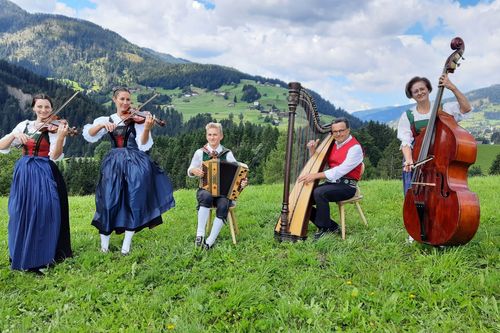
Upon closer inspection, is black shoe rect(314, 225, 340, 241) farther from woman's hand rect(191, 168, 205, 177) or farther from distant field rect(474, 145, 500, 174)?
distant field rect(474, 145, 500, 174)

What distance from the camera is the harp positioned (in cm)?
544

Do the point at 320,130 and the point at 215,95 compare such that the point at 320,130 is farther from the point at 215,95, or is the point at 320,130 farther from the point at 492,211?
the point at 215,95

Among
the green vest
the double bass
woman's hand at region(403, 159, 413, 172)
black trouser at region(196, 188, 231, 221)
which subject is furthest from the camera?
black trouser at region(196, 188, 231, 221)

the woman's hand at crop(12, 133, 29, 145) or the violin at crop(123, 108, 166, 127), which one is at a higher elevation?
the violin at crop(123, 108, 166, 127)

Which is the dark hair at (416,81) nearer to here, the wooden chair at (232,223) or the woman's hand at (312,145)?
the woman's hand at (312,145)

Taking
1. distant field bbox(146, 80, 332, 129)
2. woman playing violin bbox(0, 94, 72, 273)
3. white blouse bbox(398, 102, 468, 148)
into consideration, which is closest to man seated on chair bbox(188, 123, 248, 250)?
woman playing violin bbox(0, 94, 72, 273)

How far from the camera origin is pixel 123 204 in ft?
17.8

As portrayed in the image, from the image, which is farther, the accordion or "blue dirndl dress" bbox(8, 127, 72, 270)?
the accordion

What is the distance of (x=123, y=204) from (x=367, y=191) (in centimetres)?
641

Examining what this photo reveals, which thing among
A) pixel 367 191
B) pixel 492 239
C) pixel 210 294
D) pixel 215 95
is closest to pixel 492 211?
pixel 492 239

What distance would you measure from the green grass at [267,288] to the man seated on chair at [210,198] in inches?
10.6

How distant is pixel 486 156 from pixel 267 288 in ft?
269

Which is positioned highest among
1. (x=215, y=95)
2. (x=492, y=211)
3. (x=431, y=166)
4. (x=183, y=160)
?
(x=215, y=95)

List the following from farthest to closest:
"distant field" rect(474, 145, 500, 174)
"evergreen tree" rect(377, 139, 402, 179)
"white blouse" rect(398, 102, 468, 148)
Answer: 1. "distant field" rect(474, 145, 500, 174)
2. "evergreen tree" rect(377, 139, 402, 179)
3. "white blouse" rect(398, 102, 468, 148)
